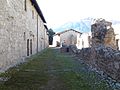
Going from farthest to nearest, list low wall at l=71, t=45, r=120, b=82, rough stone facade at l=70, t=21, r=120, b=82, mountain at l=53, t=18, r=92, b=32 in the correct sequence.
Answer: mountain at l=53, t=18, r=92, b=32 < rough stone facade at l=70, t=21, r=120, b=82 < low wall at l=71, t=45, r=120, b=82

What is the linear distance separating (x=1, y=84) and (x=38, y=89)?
4.87 ft

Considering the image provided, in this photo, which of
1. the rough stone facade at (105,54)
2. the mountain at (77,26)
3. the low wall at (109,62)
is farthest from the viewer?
the mountain at (77,26)

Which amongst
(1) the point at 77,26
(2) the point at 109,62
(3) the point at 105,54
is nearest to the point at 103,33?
(3) the point at 105,54

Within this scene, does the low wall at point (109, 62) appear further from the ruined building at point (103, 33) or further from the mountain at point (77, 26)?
the mountain at point (77, 26)

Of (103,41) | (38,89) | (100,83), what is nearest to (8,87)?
(38,89)

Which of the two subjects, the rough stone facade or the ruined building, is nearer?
the rough stone facade

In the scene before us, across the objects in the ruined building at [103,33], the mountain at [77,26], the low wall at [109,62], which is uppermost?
the mountain at [77,26]

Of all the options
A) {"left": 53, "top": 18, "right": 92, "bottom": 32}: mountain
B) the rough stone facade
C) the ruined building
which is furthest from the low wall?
{"left": 53, "top": 18, "right": 92, "bottom": 32}: mountain

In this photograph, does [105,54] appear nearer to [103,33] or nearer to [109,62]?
[109,62]

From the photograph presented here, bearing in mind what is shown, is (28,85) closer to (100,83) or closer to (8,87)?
(8,87)

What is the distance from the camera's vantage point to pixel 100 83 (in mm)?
8852

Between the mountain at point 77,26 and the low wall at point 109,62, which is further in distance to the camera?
the mountain at point 77,26

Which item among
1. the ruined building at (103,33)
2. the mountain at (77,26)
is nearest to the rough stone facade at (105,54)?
the ruined building at (103,33)

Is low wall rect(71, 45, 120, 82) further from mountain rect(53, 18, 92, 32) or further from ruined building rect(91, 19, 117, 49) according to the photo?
mountain rect(53, 18, 92, 32)
